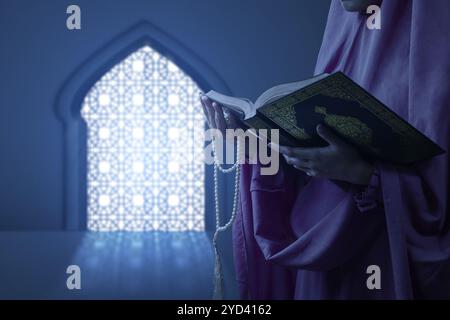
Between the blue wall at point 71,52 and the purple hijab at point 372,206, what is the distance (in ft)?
7.86

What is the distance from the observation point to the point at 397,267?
0.81 metres

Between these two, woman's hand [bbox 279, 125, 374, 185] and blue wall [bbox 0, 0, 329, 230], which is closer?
woman's hand [bbox 279, 125, 374, 185]

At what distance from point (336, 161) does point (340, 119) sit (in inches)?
2.7

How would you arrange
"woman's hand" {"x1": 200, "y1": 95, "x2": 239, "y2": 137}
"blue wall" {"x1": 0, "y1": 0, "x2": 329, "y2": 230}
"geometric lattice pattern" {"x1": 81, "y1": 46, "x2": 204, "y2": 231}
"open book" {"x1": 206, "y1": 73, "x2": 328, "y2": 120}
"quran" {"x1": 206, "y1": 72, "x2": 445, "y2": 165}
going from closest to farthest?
"quran" {"x1": 206, "y1": 72, "x2": 445, "y2": 165}, "open book" {"x1": 206, "y1": 73, "x2": 328, "y2": 120}, "woman's hand" {"x1": 200, "y1": 95, "x2": 239, "y2": 137}, "blue wall" {"x1": 0, "y1": 0, "x2": 329, "y2": 230}, "geometric lattice pattern" {"x1": 81, "y1": 46, "x2": 204, "y2": 231}

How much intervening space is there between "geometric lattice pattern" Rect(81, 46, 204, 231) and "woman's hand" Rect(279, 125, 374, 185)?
2731 mm

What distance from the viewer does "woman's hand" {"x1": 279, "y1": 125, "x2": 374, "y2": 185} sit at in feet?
2.63

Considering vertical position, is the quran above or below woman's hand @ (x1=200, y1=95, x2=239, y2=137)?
below

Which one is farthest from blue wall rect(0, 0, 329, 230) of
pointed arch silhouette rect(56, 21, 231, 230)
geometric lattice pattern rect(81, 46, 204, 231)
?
geometric lattice pattern rect(81, 46, 204, 231)

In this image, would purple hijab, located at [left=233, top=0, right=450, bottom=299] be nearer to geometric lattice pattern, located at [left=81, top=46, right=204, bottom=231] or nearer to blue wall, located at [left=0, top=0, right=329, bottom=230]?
blue wall, located at [left=0, top=0, right=329, bottom=230]

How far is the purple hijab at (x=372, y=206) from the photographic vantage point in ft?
2.66

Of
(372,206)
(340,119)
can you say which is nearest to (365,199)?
(372,206)

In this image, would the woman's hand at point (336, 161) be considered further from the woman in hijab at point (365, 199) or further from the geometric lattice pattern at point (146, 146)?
the geometric lattice pattern at point (146, 146)

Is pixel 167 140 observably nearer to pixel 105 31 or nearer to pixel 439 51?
pixel 105 31

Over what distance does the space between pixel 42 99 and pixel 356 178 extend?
2917 mm
